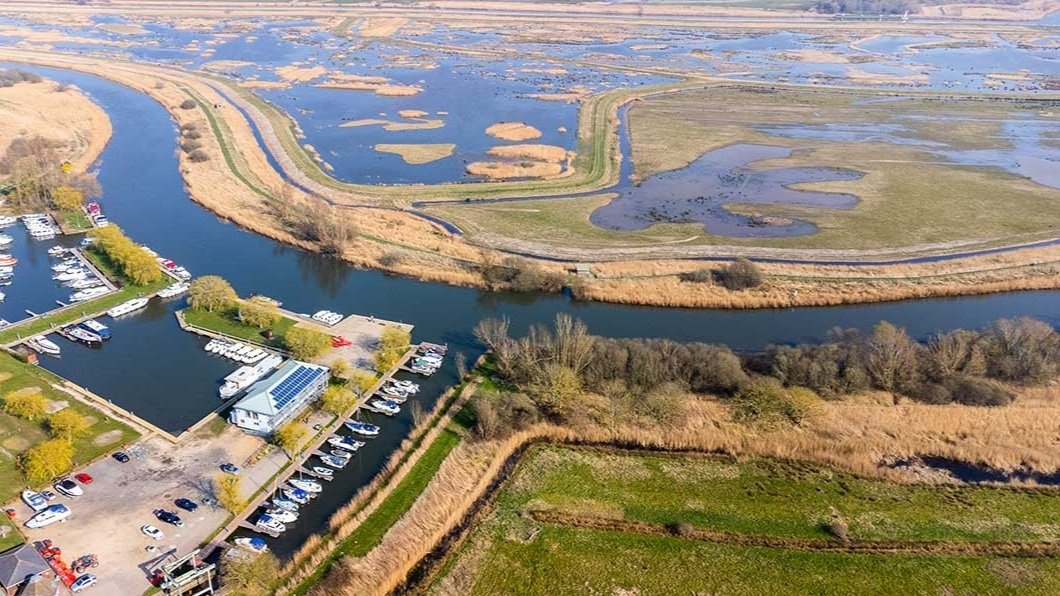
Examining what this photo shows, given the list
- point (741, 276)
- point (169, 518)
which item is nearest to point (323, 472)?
point (169, 518)

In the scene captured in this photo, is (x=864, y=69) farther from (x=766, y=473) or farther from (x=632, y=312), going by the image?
(x=766, y=473)

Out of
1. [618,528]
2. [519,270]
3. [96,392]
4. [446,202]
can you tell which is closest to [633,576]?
[618,528]

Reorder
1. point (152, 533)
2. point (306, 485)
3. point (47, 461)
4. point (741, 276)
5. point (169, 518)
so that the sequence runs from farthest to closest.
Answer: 1. point (741, 276)
2. point (306, 485)
3. point (47, 461)
4. point (169, 518)
5. point (152, 533)

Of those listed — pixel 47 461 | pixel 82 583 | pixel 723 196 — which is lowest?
pixel 82 583

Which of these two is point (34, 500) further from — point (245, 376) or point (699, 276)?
point (699, 276)

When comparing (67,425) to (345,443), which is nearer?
(67,425)

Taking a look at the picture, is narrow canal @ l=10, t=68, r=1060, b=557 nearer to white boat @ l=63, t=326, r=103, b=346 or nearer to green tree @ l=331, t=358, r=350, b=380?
white boat @ l=63, t=326, r=103, b=346

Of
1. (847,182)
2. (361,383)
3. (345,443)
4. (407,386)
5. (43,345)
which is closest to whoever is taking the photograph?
(345,443)

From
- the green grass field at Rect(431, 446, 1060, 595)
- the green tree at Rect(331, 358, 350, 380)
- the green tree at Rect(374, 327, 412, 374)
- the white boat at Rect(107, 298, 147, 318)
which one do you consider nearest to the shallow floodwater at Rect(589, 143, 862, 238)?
the green tree at Rect(374, 327, 412, 374)
